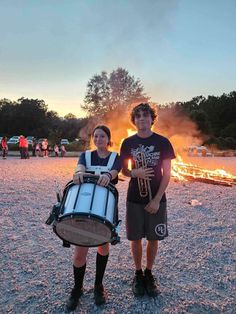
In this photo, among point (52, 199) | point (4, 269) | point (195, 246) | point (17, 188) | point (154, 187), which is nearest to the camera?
point (154, 187)

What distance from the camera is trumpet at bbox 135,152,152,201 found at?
12.7ft

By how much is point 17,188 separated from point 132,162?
809 centimetres

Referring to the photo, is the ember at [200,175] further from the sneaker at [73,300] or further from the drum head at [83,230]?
the drum head at [83,230]

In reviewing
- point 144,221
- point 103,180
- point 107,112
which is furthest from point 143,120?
point 107,112

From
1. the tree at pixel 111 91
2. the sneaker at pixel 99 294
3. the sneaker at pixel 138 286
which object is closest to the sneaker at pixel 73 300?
the sneaker at pixel 99 294

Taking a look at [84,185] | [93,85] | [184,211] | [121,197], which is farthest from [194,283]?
[93,85]

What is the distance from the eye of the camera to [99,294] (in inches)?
149

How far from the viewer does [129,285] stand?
13.7ft

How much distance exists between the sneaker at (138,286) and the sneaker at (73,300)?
0.62 m

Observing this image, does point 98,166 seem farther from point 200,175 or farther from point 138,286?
point 200,175

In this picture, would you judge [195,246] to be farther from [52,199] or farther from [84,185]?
[52,199]

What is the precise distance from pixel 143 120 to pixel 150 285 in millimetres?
1911

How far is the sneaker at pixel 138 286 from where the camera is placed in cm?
390

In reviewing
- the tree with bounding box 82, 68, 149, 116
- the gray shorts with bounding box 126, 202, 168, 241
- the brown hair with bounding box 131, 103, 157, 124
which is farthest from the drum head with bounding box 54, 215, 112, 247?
the tree with bounding box 82, 68, 149, 116
